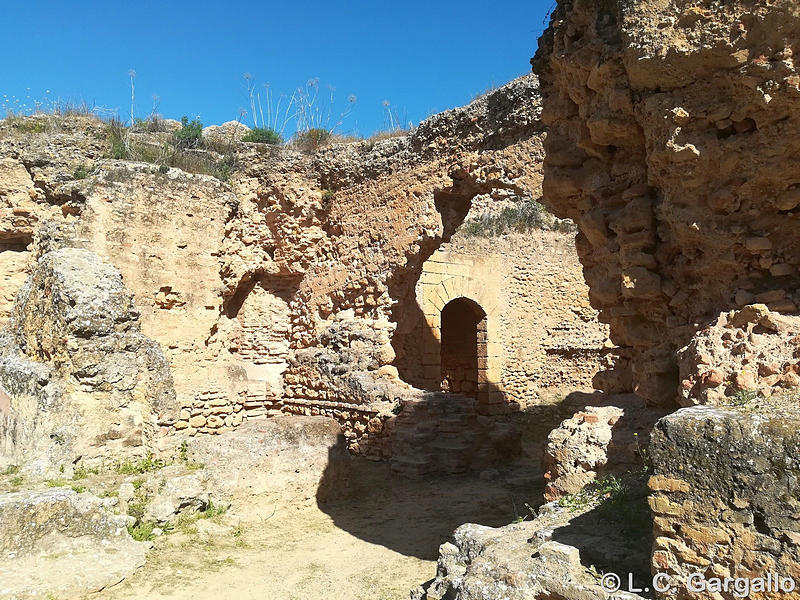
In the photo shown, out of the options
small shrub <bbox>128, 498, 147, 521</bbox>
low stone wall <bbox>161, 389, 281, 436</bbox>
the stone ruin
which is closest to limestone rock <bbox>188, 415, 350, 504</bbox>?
small shrub <bbox>128, 498, 147, 521</bbox>

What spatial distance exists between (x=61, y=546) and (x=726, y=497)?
4693mm

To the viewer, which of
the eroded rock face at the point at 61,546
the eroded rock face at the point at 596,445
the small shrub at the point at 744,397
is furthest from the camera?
the eroded rock face at the point at 61,546

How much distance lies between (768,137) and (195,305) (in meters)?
7.92

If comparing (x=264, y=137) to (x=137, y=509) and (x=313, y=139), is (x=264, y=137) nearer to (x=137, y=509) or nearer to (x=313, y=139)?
(x=313, y=139)

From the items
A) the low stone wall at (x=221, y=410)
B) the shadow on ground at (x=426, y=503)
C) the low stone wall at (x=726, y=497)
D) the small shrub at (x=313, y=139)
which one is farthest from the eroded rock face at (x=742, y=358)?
the small shrub at (x=313, y=139)

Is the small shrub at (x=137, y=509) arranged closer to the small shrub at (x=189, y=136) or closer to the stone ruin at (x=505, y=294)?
the stone ruin at (x=505, y=294)

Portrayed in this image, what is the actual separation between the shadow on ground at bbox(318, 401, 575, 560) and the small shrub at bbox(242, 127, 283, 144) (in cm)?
608

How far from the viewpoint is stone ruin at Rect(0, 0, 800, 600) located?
9.30 feet

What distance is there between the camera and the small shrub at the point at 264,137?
11.2m

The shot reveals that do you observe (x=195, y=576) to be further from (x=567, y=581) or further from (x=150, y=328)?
(x=150, y=328)

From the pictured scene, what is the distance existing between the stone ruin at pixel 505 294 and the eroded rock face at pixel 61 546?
1.14 meters

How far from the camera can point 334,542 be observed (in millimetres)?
5578

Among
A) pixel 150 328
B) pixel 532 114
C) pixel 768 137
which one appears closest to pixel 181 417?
pixel 150 328

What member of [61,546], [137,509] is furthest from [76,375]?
[61,546]
